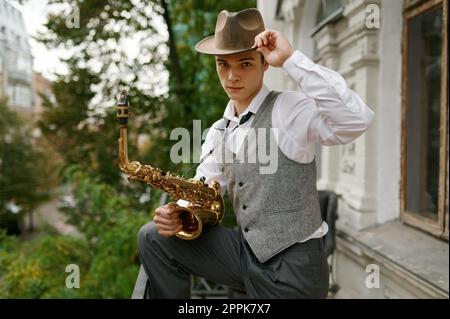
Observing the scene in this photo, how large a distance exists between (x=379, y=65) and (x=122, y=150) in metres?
2.98

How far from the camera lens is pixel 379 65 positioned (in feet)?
12.9

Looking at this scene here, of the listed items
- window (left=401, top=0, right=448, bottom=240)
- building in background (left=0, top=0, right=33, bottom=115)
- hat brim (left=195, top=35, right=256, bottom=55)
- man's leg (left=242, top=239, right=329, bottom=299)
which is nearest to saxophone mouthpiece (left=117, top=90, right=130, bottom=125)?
hat brim (left=195, top=35, right=256, bottom=55)

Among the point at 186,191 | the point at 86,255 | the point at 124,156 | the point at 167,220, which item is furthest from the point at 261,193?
the point at 86,255

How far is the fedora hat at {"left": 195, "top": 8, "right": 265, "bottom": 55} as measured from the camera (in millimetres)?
1738

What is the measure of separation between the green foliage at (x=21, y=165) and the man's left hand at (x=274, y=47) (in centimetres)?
1702

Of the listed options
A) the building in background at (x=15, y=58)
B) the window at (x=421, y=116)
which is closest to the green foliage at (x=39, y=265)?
the building in background at (x=15, y=58)

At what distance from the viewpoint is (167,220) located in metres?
1.84

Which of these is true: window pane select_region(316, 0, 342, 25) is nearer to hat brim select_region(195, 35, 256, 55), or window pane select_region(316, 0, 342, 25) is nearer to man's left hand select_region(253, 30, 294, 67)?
hat brim select_region(195, 35, 256, 55)

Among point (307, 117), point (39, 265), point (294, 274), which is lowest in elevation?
point (39, 265)

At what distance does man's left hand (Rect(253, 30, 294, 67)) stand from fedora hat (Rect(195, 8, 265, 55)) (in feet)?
0.34

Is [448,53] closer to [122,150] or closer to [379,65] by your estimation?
[379,65]

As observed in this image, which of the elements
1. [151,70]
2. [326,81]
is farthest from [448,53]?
[151,70]

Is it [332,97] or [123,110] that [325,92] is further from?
[123,110]

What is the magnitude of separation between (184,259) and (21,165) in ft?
59.0
